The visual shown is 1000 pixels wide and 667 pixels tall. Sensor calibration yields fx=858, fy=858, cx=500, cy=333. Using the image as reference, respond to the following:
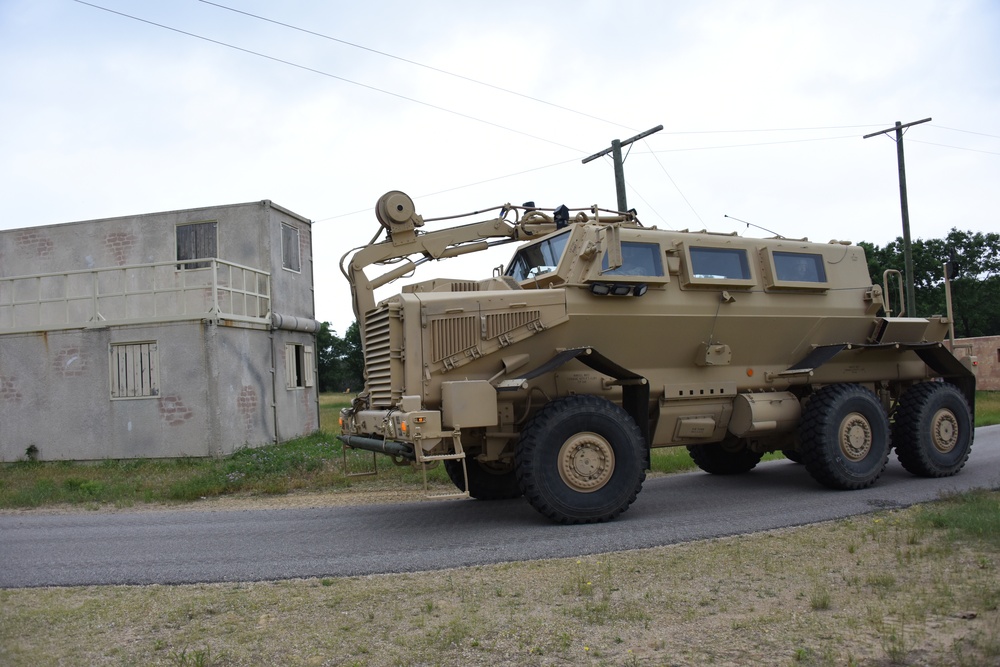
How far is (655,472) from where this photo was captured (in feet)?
42.5

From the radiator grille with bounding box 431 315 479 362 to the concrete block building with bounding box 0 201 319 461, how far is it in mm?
8611

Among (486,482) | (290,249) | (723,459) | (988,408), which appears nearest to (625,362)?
(486,482)

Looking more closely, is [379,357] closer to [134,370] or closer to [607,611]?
[607,611]

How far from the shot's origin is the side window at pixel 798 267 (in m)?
10.4

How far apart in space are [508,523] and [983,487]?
220 inches

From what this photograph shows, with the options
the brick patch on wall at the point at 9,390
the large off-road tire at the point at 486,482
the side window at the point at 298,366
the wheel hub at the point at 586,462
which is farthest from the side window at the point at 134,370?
the wheel hub at the point at 586,462

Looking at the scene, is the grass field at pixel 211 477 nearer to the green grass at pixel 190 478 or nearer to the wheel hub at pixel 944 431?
the green grass at pixel 190 478

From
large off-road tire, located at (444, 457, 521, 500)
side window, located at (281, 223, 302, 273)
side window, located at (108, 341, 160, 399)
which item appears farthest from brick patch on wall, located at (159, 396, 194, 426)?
large off-road tire, located at (444, 457, 521, 500)

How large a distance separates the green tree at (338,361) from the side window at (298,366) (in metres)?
44.4

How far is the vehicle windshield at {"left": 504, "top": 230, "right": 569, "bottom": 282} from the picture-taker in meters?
9.56

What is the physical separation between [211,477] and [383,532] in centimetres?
562

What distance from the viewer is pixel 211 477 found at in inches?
520

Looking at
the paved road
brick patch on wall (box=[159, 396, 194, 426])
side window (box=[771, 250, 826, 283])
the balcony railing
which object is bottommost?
the paved road

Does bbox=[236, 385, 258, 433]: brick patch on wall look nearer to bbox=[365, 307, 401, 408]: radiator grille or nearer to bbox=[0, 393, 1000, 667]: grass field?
bbox=[365, 307, 401, 408]: radiator grille
